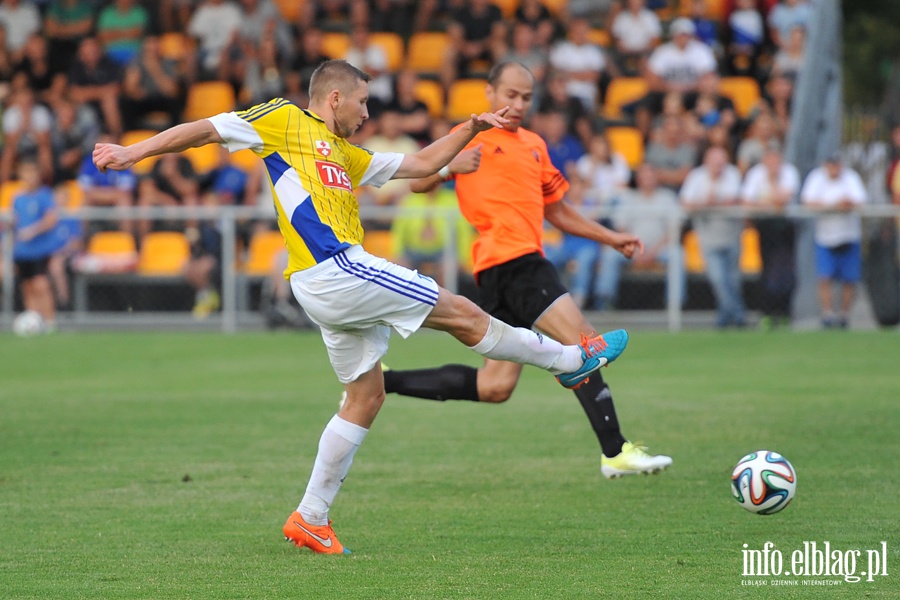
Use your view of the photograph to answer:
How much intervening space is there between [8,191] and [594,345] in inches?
602

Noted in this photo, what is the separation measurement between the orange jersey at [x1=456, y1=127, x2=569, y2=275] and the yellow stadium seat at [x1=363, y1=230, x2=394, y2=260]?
966cm

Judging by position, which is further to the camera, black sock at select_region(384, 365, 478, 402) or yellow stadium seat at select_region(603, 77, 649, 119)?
yellow stadium seat at select_region(603, 77, 649, 119)

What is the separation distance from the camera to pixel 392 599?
16.7 feet

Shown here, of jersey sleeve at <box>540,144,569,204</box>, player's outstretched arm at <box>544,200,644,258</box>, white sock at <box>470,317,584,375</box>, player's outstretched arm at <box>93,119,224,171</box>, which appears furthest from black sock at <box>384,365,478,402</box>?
player's outstretched arm at <box>93,119,224,171</box>

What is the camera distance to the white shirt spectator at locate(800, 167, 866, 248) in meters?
16.6

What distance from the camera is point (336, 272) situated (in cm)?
593

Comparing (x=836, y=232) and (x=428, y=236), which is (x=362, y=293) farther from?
(x=836, y=232)

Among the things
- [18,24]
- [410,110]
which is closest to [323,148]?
[410,110]

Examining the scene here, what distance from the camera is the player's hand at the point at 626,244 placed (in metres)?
7.94

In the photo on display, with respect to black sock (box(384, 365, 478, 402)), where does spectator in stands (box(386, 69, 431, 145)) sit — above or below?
above

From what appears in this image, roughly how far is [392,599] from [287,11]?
19212 millimetres

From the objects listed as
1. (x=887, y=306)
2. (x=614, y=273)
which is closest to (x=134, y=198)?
(x=614, y=273)

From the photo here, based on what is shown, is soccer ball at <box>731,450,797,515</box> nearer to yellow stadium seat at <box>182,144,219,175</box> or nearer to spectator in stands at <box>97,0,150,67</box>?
yellow stadium seat at <box>182,144,219,175</box>

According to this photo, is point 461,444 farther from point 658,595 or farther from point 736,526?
point 658,595
